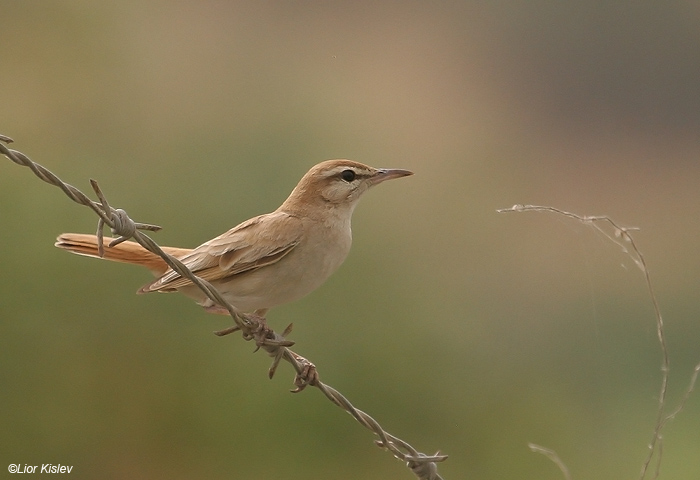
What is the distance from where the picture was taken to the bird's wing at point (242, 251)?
5.63ft

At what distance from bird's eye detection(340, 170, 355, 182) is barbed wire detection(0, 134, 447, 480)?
52 centimetres

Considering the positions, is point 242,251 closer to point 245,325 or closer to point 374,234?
point 245,325

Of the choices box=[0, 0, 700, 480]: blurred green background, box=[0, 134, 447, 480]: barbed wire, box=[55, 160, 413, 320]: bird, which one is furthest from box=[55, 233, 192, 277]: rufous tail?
box=[0, 0, 700, 480]: blurred green background

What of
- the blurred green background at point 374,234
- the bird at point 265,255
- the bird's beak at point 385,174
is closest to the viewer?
the bird at point 265,255

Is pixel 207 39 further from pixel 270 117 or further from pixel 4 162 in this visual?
pixel 4 162

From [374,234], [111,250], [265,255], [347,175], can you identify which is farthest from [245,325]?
[374,234]

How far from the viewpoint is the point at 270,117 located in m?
3.29

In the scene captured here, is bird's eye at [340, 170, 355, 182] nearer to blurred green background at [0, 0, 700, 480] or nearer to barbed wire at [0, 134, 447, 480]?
barbed wire at [0, 134, 447, 480]

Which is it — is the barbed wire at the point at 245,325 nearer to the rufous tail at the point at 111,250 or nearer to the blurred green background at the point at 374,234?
the rufous tail at the point at 111,250

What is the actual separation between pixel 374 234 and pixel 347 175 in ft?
4.49

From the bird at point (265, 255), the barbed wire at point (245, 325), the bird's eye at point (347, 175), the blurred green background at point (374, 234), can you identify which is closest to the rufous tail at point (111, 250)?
the bird at point (265, 255)

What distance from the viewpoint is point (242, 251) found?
1764 millimetres

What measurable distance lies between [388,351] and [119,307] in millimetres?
1204

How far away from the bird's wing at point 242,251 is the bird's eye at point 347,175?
21cm
